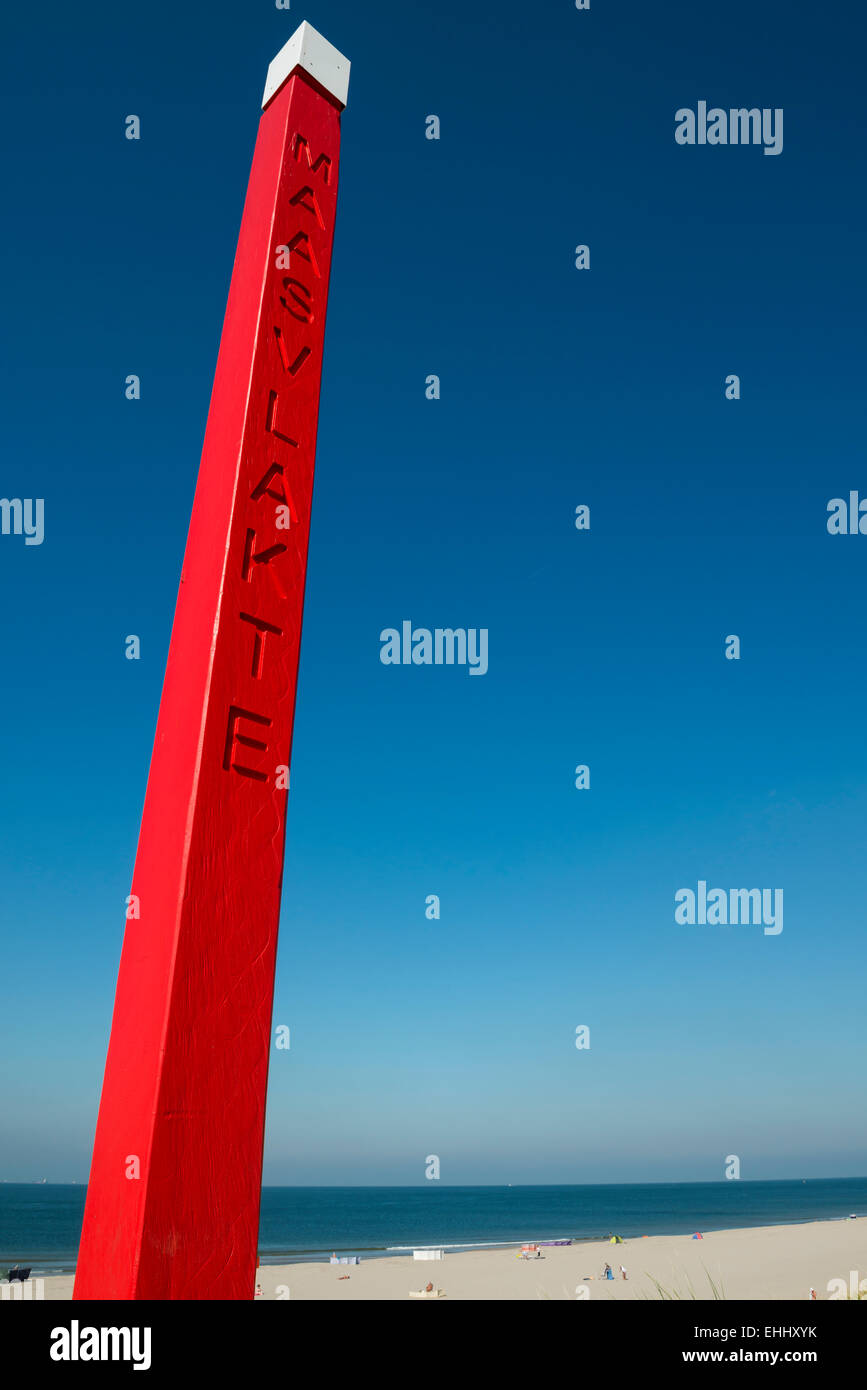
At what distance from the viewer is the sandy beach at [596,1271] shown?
20.0m

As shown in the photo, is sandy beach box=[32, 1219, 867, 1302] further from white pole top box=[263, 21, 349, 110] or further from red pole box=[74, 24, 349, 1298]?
white pole top box=[263, 21, 349, 110]

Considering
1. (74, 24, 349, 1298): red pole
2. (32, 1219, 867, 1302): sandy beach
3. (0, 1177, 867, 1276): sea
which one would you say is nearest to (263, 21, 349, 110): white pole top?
(74, 24, 349, 1298): red pole

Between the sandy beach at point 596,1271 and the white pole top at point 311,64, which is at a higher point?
the white pole top at point 311,64

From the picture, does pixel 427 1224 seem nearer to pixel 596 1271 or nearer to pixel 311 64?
pixel 596 1271

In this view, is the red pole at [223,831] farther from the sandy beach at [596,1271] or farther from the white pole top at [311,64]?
the sandy beach at [596,1271]

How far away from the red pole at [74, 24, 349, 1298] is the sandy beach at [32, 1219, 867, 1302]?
56.2ft

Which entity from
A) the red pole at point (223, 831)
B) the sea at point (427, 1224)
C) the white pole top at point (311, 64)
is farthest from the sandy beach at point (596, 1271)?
the white pole top at point (311, 64)

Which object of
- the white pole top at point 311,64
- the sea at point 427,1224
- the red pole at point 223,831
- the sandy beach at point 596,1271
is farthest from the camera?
the sea at point 427,1224

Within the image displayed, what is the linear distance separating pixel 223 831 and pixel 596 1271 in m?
27.1

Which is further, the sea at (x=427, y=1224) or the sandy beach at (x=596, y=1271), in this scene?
the sea at (x=427, y=1224)

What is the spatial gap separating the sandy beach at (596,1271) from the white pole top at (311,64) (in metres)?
18.5

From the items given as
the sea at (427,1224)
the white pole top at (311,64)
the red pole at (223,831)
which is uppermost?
the white pole top at (311,64)
